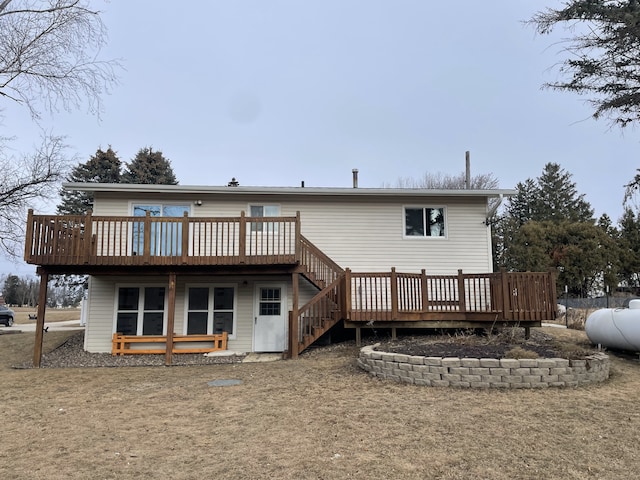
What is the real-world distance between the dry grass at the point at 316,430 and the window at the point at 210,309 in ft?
13.4

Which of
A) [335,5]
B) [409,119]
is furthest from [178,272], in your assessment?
[409,119]

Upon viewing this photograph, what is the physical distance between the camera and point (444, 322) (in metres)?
10.2

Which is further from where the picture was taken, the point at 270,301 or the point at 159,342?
the point at 270,301

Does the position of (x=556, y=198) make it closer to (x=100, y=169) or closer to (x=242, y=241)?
(x=242, y=241)

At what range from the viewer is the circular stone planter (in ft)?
21.2

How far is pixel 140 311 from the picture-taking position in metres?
11.8

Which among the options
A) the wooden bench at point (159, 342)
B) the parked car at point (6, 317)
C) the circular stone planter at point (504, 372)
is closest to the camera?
the circular stone planter at point (504, 372)

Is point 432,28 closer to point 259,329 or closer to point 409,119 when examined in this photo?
point 409,119

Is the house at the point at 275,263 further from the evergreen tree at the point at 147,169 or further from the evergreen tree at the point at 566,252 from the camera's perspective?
the evergreen tree at the point at 147,169

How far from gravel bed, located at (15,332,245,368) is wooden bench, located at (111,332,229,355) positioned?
21 cm

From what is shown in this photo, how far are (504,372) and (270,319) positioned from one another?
22.8 feet

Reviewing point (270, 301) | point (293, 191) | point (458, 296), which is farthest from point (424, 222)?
point (270, 301)

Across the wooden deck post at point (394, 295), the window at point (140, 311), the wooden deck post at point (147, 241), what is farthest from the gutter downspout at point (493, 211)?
the window at point (140, 311)

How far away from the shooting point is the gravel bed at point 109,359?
10156 mm
